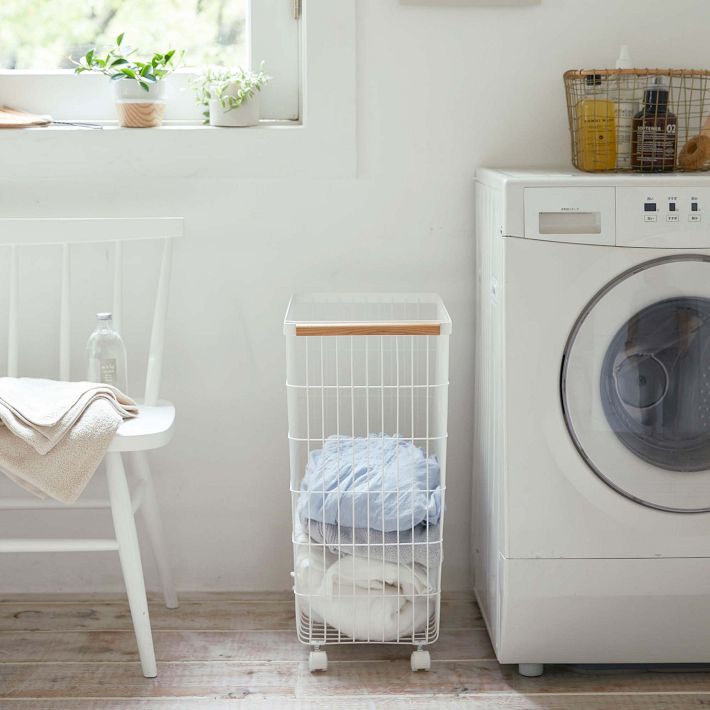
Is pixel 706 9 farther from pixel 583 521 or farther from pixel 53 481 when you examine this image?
pixel 53 481

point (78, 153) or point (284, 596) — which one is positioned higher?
point (78, 153)

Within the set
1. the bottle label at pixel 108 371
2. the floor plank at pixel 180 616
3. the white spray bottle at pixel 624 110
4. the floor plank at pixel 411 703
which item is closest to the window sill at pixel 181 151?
the bottle label at pixel 108 371

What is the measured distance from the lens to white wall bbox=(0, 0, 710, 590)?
1920 mm

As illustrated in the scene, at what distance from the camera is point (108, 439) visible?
1.60m

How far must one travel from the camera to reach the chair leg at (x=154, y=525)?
1891mm

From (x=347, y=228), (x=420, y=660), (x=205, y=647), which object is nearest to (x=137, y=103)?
(x=347, y=228)

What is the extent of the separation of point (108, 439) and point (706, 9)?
1467mm

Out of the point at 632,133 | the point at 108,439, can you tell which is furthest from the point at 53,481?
the point at 632,133

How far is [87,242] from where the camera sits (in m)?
1.93

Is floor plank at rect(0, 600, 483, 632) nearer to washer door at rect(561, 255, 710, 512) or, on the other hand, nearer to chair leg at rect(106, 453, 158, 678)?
chair leg at rect(106, 453, 158, 678)

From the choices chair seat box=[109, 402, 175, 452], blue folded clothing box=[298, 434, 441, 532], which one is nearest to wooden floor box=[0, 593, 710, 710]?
blue folded clothing box=[298, 434, 441, 532]

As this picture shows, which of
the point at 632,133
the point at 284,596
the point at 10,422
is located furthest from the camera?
the point at 284,596

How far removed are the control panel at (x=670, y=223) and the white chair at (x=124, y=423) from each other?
85 cm

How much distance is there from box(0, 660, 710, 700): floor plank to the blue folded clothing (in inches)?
11.3
